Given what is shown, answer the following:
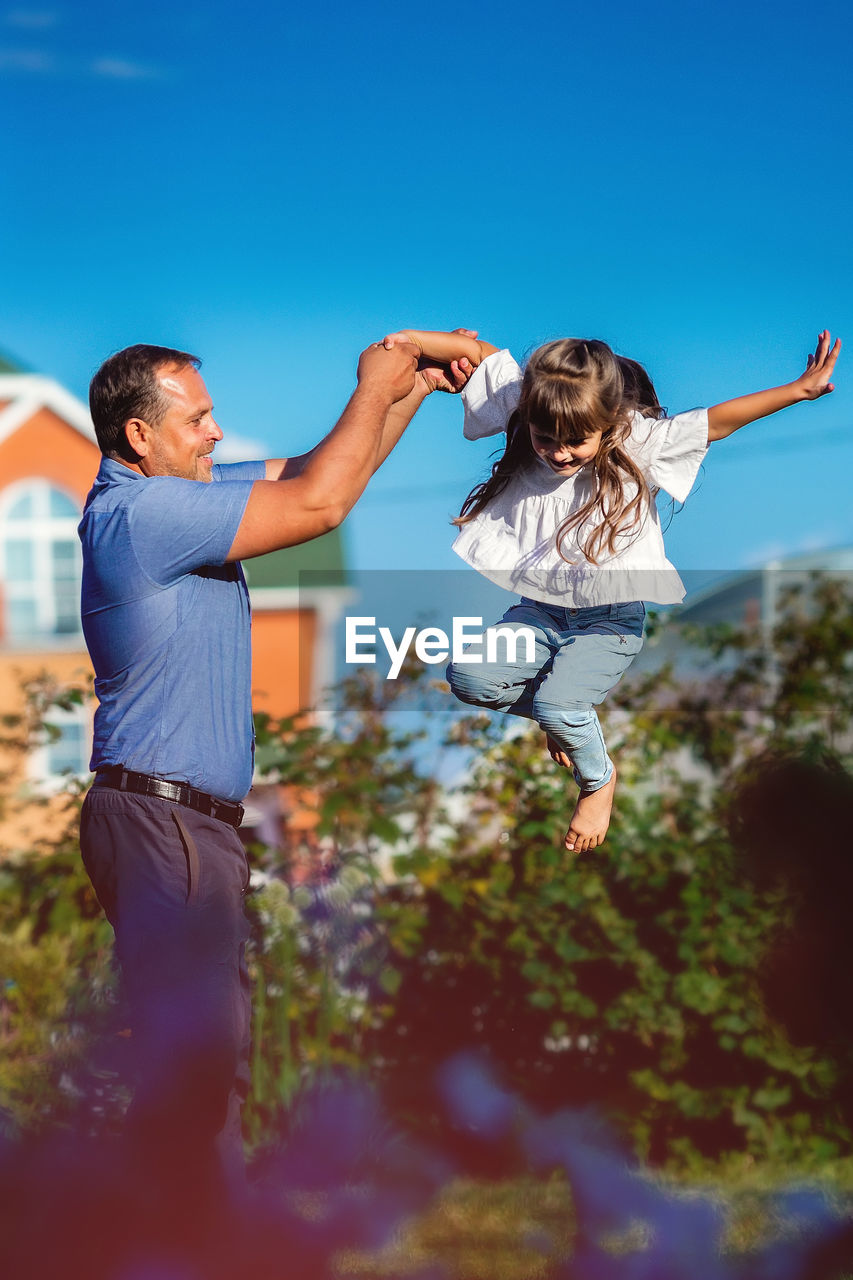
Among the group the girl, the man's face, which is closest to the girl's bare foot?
the girl

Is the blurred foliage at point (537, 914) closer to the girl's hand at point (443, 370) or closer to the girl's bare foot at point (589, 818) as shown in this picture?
the girl's bare foot at point (589, 818)

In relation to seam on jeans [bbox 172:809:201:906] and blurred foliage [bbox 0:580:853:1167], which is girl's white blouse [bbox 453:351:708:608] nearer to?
seam on jeans [bbox 172:809:201:906]

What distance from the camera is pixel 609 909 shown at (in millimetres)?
4023

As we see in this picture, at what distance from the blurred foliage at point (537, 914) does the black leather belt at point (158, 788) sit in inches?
58.6

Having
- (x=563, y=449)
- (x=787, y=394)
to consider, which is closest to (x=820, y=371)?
(x=787, y=394)

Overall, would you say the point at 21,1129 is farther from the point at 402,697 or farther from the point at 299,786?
the point at 402,697

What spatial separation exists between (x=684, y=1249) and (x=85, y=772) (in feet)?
7.88

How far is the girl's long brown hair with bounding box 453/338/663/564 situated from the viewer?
7.66 feet

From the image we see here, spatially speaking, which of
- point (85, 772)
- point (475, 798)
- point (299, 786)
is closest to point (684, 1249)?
point (475, 798)

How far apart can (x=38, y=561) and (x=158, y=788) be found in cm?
352

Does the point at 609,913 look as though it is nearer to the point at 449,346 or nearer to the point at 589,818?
the point at 589,818

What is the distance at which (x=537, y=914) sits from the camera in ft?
13.4

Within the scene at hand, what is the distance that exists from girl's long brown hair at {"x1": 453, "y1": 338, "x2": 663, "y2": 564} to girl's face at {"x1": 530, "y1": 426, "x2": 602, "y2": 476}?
1 cm

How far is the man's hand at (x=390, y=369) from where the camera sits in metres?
2.44
